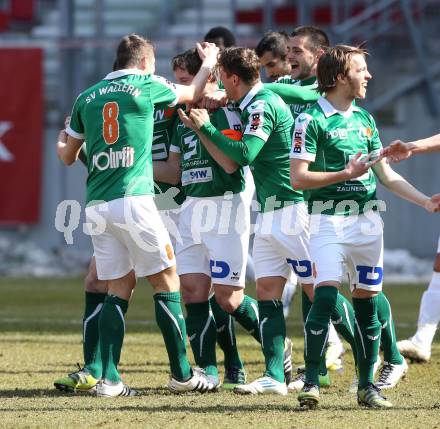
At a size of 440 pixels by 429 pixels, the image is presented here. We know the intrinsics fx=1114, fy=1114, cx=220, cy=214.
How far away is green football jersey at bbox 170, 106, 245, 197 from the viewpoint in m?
7.07

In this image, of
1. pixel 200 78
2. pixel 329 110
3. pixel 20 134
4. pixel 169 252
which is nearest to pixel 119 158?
pixel 169 252

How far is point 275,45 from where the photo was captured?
26.1 ft

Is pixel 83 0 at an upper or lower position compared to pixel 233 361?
upper

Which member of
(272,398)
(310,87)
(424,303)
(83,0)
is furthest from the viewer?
(83,0)

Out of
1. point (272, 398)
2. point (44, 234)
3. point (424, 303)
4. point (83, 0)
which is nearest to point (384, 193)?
point (44, 234)

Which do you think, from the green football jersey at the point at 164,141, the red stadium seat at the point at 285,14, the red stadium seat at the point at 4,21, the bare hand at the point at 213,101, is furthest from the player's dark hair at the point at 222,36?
the red stadium seat at the point at 4,21

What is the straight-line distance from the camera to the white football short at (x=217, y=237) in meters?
7.02

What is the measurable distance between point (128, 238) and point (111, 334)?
597 mm

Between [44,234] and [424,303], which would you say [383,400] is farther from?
[44,234]

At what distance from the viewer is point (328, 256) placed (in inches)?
241

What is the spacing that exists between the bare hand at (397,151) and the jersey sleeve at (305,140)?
0.39 m

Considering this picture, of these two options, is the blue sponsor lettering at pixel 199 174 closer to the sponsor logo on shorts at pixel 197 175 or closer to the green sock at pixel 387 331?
the sponsor logo on shorts at pixel 197 175

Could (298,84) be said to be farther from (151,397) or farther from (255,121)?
(151,397)

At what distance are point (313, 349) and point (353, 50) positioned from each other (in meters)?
1.69
